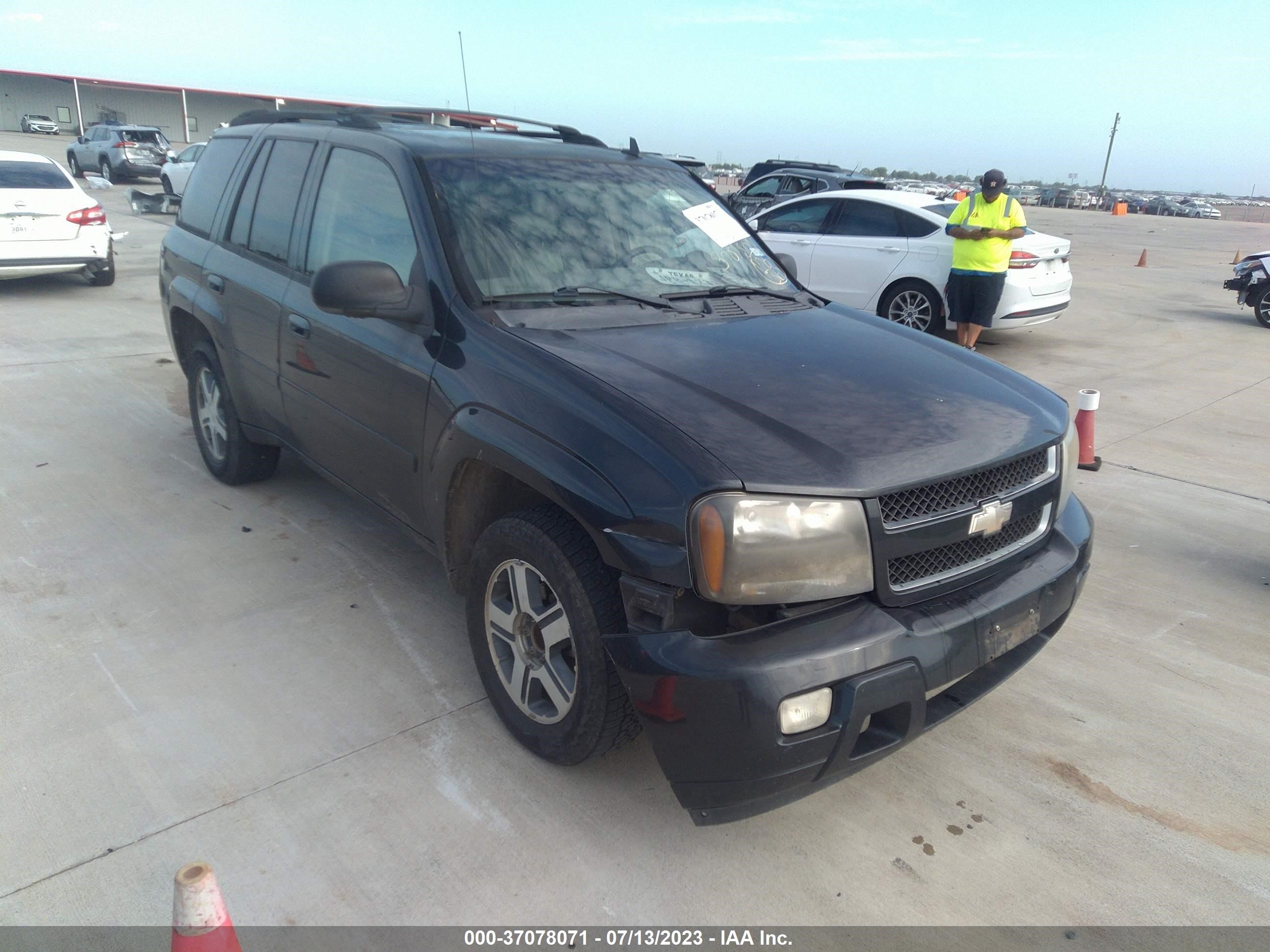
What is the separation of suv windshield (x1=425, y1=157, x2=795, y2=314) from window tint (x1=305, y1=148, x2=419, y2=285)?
0.20 meters

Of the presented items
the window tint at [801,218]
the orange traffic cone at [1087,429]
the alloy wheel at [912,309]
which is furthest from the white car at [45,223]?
the orange traffic cone at [1087,429]

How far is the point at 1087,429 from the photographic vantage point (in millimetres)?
5945

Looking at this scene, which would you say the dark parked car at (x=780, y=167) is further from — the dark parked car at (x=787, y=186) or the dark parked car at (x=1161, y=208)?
the dark parked car at (x=1161, y=208)

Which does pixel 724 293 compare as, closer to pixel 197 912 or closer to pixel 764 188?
pixel 197 912

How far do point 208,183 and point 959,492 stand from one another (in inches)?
167

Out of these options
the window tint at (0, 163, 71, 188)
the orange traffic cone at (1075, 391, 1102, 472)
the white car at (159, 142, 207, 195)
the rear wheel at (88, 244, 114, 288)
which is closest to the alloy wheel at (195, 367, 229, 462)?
the orange traffic cone at (1075, 391, 1102, 472)

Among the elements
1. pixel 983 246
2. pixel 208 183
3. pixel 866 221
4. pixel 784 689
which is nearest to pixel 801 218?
pixel 866 221

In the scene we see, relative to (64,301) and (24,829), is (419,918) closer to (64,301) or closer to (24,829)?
(24,829)

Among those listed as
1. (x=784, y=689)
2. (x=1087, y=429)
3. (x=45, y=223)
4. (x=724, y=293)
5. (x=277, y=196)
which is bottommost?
(x=1087, y=429)

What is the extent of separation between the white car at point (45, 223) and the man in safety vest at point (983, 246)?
31.3 feet

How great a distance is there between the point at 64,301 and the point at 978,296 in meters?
9.86

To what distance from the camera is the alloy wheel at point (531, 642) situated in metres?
2.76

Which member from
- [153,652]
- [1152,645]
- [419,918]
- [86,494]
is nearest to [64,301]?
[86,494]

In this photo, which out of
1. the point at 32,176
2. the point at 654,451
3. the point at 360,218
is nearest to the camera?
the point at 654,451
